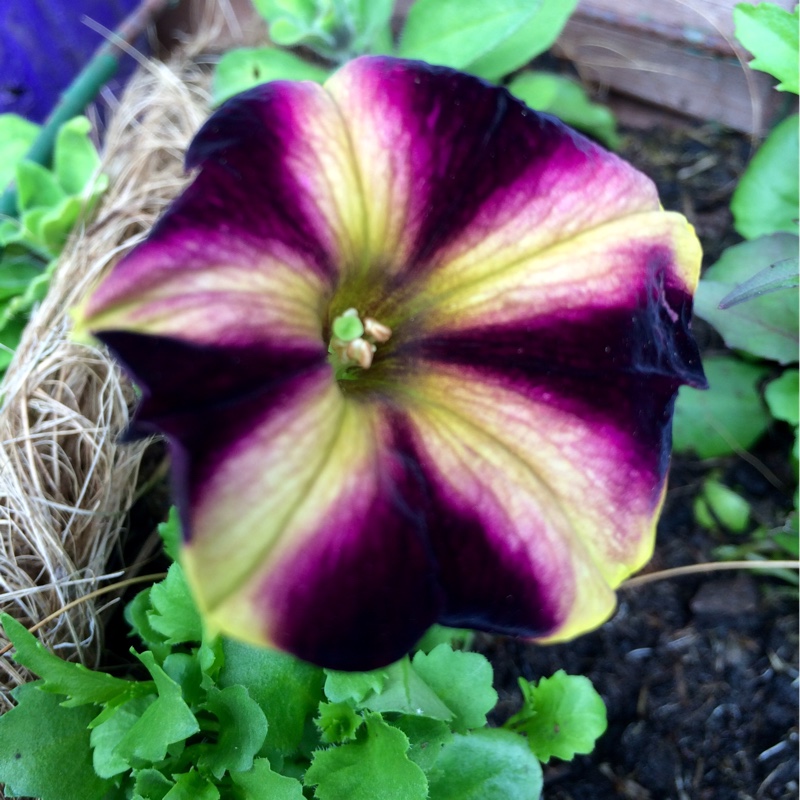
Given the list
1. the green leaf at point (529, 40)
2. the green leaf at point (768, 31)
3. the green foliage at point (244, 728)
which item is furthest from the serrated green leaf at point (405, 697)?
the green leaf at point (529, 40)

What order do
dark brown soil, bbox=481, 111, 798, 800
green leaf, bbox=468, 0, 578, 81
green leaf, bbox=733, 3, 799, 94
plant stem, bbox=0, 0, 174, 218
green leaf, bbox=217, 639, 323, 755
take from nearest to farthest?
1. green leaf, bbox=217, 639, 323, 755
2. green leaf, bbox=733, 3, 799, 94
3. dark brown soil, bbox=481, 111, 798, 800
4. green leaf, bbox=468, 0, 578, 81
5. plant stem, bbox=0, 0, 174, 218

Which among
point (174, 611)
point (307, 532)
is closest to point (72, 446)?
point (174, 611)

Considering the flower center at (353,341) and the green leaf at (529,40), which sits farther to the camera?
the green leaf at (529,40)

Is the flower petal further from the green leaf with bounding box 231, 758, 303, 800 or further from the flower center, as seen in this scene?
the green leaf with bounding box 231, 758, 303, 800

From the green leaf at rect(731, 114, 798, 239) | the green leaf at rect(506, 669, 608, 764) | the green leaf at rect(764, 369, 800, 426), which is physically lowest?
the green leaf at rect(506, 669, 608, 764)

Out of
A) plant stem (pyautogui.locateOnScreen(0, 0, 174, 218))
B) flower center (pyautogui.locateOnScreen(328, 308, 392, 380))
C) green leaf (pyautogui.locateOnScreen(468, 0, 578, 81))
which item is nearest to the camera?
flower center (pyautogui.locateOnScreen(328, 308, 392, 380))

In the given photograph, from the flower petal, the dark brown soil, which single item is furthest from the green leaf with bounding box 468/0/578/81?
the flower petal

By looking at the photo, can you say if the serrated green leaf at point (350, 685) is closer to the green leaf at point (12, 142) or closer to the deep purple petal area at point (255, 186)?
the deep purple petal area at point (255, 186)

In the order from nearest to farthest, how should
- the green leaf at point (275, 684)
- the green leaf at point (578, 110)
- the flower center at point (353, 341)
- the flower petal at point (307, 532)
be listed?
the flower petal at point (307, 532)
the flower center at point (353, 341)
the green leaf at point (275, 684)
the green leaf at point (578, 110)

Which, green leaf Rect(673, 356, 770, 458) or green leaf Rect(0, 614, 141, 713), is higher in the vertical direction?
green leaf Rect(0, 614, 141, 713)
